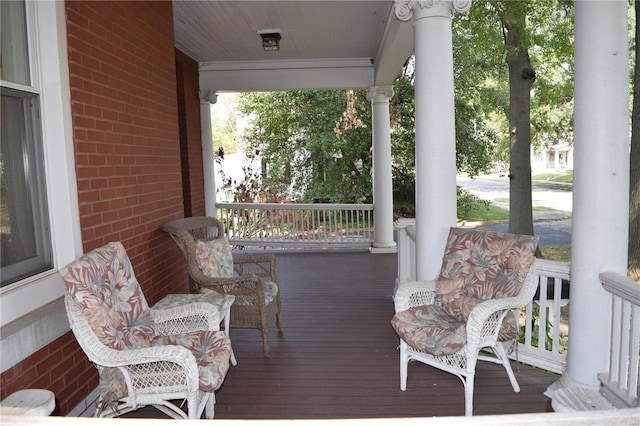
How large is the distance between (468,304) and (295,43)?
14.2ft

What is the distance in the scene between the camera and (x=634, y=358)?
2.28 m

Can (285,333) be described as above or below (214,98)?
below

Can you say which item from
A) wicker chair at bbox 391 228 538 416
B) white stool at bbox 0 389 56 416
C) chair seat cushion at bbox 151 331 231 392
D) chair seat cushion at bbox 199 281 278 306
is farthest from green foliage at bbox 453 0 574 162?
white stool at bbox 0 389 56 416

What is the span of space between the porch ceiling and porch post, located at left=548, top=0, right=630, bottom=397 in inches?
81.2

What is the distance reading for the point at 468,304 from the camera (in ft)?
9.66

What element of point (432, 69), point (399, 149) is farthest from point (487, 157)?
point (432, 69)

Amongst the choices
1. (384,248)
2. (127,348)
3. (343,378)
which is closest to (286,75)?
(384,248)

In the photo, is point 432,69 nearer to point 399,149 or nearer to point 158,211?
point 158,211

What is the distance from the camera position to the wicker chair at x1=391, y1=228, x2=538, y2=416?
2.62m

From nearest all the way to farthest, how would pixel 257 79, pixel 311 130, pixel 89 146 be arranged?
1. pixel 89 146
2. pixel 257 79
3. pixel 311 130

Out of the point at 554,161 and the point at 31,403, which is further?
the point at 554,161

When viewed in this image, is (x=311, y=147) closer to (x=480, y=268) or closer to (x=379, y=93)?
(x=379, y=93)

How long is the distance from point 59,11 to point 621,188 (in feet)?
9.69

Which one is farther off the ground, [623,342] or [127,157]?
[127,157]
